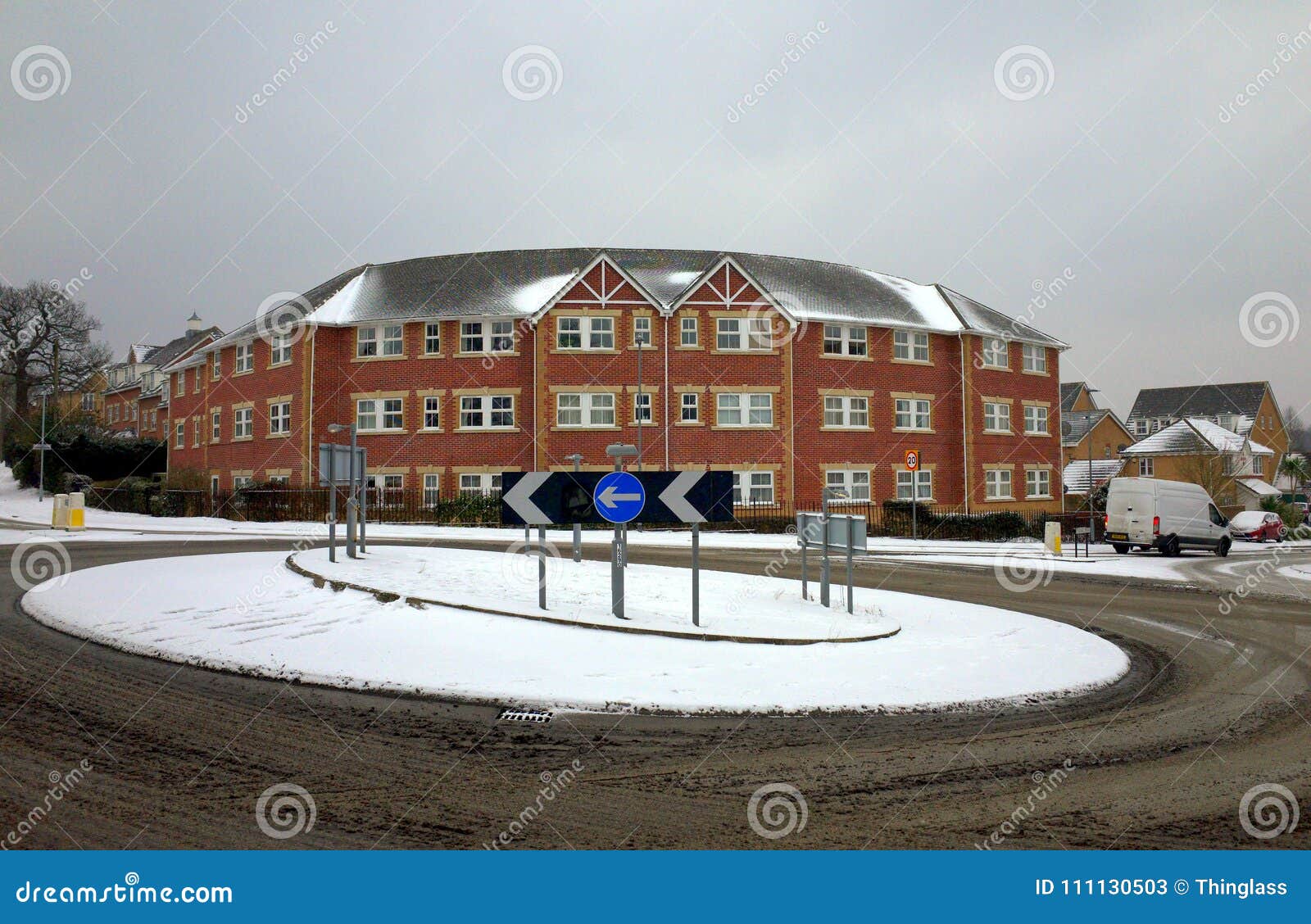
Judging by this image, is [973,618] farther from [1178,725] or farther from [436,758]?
[436,758]

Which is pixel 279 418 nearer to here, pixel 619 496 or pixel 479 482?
pixel 479 482

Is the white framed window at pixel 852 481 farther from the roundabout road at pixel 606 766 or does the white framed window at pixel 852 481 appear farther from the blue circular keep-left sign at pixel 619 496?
the roundabout road at pixel 606 766

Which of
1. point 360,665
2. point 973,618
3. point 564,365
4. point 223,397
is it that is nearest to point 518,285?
point 564,365

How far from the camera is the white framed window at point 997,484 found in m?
45.9

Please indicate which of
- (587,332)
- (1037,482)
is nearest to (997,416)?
(1037,482)

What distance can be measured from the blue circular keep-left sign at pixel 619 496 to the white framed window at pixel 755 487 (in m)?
28.7

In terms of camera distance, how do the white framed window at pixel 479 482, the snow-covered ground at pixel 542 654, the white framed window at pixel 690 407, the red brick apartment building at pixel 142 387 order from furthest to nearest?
1. the red brick apartment building at pixel 142 387
2. the white framed window at pixel 690 407
3. the white framed window at pixel 479 482
4. the snow-covered ground at pixel 542 654

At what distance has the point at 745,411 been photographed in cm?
4062

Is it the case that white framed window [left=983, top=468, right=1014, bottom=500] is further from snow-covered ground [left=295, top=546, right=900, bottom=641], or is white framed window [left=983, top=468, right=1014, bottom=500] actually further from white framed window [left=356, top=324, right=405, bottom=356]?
snow-covered ground [left=295, top=546, right=900, bottom=641]

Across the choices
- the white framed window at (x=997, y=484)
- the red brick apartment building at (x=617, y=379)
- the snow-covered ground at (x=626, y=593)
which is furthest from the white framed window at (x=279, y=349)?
the white framed window at (x=997, y=484)

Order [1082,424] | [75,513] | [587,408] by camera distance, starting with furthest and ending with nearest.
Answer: [1082,424] < [587,408] < [75,513]

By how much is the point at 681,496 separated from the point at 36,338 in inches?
2466

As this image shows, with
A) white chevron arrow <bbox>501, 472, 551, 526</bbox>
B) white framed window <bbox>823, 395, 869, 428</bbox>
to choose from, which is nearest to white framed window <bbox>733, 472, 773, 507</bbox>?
white framed window <bbox>823, 395, 869, 428</bbox>

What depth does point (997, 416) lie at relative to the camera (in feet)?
155
